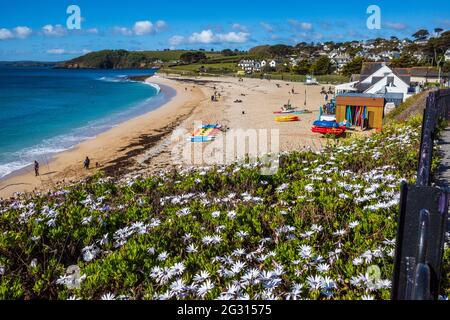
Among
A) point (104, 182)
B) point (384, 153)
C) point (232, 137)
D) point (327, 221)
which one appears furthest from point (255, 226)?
point (232, 137)

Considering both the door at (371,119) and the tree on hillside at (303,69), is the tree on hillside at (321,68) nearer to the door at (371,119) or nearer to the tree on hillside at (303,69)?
the tree on hillside at (303,69)

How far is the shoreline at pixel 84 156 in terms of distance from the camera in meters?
20.5

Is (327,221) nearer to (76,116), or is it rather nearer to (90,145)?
(90,145)

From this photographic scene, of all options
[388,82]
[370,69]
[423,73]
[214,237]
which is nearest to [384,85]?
[388,82]

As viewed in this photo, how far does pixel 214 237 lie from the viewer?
12.9 ft

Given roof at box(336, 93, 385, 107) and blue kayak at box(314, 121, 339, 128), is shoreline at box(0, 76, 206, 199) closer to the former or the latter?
blue kayak at box(314, 121, 339, 128)

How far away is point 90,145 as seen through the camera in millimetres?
31047

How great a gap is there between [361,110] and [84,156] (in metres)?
21.7

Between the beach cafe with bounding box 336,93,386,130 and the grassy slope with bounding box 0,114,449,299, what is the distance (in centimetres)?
2416

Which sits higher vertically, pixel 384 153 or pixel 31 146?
pixel 384 153

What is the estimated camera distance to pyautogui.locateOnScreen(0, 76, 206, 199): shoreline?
808 inches

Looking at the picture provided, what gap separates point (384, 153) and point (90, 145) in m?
27.4

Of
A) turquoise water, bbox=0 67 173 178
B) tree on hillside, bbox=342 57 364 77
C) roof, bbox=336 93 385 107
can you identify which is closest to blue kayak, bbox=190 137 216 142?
turquoise water, bbox=0 67 173 178

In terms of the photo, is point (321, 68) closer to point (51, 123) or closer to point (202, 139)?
point (51, 123)
